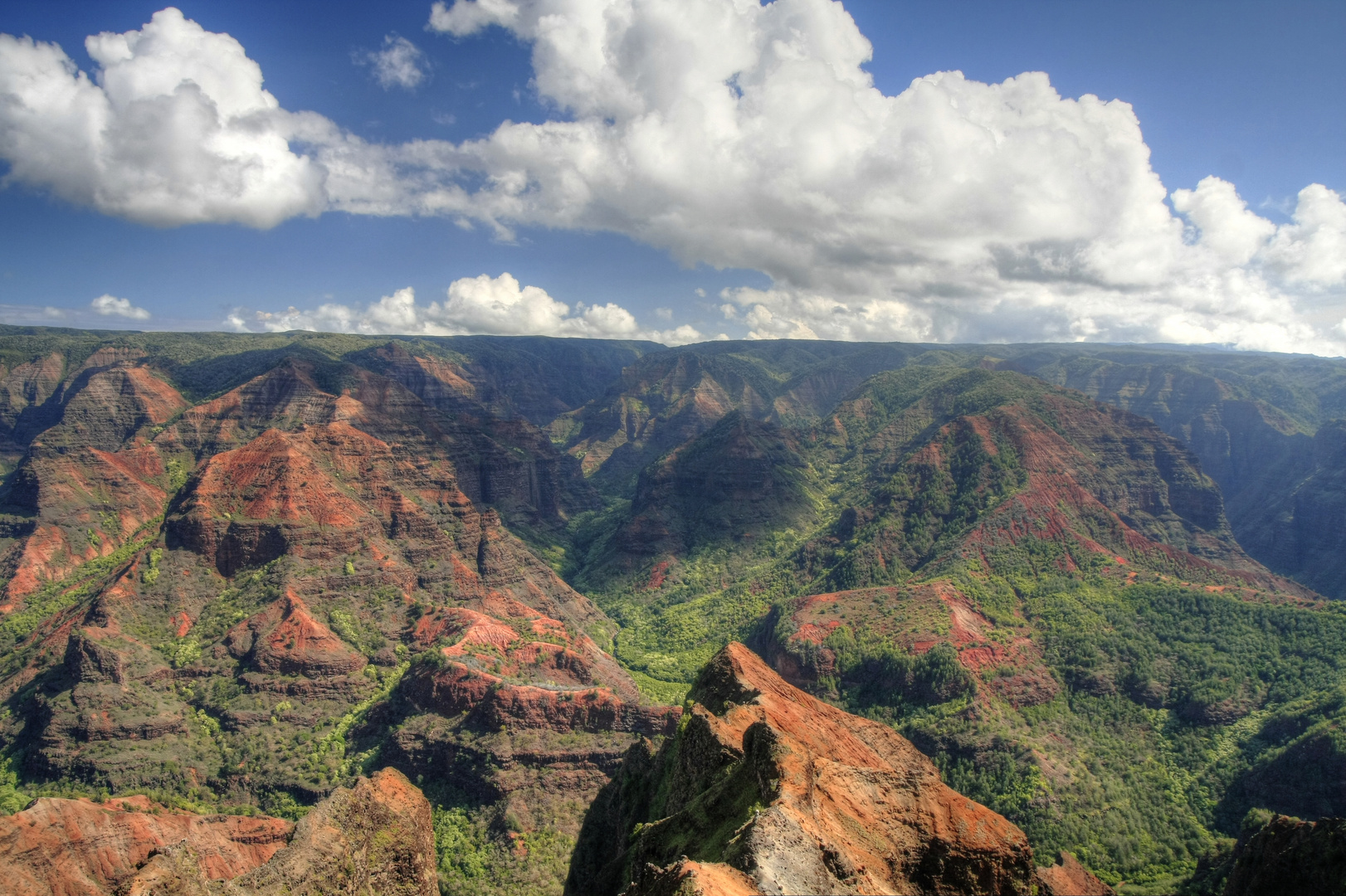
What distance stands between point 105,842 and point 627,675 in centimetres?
6544

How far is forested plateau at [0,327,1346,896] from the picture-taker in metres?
41.8

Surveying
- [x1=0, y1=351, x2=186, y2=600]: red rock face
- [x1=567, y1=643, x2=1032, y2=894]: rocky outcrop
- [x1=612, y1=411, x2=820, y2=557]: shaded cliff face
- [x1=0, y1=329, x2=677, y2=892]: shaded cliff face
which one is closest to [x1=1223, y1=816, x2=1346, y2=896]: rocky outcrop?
[x1=567, y1=643, x2=1032, y2=894]: rocky outcrop

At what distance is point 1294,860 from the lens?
41.8 m

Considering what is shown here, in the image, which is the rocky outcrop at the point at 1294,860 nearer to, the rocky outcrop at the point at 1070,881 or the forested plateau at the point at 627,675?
the forested plateau at the point at 627,675

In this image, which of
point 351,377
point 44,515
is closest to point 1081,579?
point 351,377

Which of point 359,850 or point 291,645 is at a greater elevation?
point 359,850

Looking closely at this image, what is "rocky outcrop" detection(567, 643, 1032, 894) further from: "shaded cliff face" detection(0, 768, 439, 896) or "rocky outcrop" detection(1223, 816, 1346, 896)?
"rocky outcrop" detection(1223, 816, 1346, 896)

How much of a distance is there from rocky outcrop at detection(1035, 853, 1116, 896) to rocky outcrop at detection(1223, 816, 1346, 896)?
34.1 ft

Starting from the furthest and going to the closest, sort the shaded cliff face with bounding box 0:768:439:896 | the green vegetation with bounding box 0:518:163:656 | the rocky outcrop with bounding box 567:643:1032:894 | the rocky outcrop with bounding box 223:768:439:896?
the green vegetation with bounding box 0:518:163:656, the rocky outcrop with bounding box 223:768:439:896, the shaded cliff face with bounding box 0:768:439:896, the rocky outcrop with bounding box 567:643:1032:894

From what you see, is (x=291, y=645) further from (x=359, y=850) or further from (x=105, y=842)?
(x=359, y=850)

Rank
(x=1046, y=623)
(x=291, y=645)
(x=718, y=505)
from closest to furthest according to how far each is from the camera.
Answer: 1. (x=291, y=645)
2. (x=1046, y=623)
3. (x=718, y=505)

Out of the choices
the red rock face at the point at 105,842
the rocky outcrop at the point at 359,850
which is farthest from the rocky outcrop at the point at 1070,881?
the red rock face at the point at 105,842

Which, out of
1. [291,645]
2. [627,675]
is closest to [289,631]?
[291,645]

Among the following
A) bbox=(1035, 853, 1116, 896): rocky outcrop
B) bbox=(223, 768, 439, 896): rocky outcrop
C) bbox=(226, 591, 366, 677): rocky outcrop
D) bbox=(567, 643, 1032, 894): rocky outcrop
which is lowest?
bbox=(1035, 853, 1116, 896): rocky outcrop
